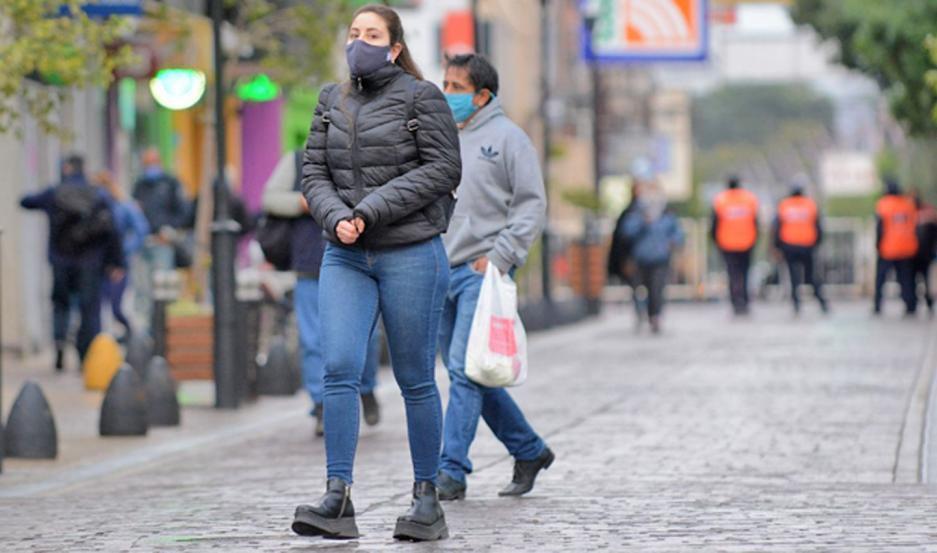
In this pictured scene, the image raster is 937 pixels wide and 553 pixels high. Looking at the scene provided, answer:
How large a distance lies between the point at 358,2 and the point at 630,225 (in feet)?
13.1

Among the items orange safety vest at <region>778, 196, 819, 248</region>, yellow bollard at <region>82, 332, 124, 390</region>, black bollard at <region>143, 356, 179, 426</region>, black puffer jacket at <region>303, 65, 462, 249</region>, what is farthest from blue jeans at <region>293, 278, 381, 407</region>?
orange safety vest at <region>778, 196, 819, 248</region>

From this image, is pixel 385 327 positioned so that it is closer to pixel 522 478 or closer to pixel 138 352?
pixel 522 478

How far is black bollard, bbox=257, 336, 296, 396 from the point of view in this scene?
17672 millimetres

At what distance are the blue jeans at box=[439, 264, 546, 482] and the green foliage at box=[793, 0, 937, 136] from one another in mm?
16688

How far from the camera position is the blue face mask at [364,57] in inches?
332

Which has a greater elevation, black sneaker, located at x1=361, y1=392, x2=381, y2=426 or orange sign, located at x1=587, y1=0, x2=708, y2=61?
orange sign, located at x1=587, y1=0, x2=708, y2=61

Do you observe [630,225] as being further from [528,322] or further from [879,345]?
[879,345]

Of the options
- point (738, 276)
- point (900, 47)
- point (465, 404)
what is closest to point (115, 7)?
point (465, 404)

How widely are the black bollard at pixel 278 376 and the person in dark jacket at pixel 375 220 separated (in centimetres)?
906

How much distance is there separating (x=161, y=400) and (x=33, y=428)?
2087 mm

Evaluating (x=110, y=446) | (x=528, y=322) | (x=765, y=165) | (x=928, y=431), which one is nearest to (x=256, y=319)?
(x=110, y=446)

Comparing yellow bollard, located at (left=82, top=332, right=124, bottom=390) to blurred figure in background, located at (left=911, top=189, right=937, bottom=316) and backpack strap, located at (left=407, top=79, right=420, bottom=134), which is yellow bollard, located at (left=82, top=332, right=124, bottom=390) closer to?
backpack strap, located at (left=407, top=79, right=420, bottom=134)

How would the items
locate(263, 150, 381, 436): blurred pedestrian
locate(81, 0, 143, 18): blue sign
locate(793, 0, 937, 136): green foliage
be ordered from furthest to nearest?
locate(793, 0, 937, 136): green foliage, locate(81, 0, 143, 18): blue sign, locate(263, 150, 381, 436): blurred pedestrian

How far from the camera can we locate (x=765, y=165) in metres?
143
